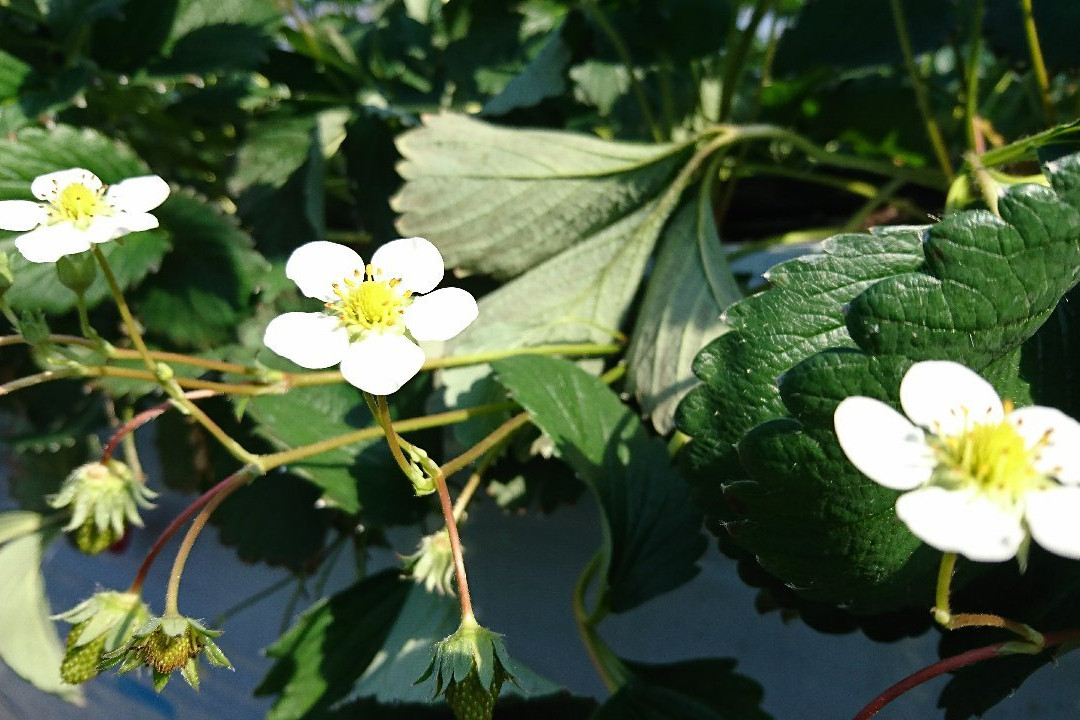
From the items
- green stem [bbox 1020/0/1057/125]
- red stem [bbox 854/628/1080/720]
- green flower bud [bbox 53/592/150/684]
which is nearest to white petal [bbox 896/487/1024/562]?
red stem [bbox 854/628/1080/720]

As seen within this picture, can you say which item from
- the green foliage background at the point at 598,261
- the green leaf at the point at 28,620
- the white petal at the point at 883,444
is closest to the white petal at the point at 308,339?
the green foliage background at the point at 598,261

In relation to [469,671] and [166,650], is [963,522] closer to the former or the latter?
[469,671]

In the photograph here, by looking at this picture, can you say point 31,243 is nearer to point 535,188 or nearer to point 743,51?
point 535,188

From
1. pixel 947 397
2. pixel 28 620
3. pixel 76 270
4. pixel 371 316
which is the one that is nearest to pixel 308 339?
pixel 371 316

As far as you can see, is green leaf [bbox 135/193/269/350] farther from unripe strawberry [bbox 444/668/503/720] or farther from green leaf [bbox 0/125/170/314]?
unripe strawberry [bbox 444/668/503/720]

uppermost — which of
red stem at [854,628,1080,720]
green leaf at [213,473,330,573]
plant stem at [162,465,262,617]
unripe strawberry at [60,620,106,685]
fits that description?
red stem at [854,628,1080,720]
